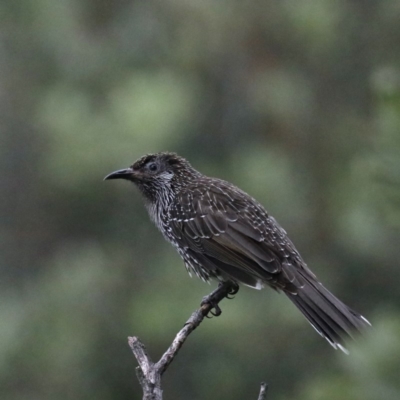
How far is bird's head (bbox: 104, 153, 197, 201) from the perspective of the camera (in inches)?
297

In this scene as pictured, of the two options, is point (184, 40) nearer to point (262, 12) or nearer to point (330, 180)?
point (262, 12)

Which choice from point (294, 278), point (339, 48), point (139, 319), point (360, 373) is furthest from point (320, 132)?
point (360, 373)

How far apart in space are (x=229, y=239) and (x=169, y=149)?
20.7ft

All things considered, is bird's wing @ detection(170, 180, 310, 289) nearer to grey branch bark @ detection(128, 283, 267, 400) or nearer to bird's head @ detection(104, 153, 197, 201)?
bird's head @ detection(104, 153, 197, 201)

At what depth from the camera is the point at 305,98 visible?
52.8ft

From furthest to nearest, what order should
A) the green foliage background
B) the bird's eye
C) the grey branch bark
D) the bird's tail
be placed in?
the green foliage background, the bird's eye, the bird's tail, the grey branch bark

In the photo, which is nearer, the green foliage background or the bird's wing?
the bird's wing

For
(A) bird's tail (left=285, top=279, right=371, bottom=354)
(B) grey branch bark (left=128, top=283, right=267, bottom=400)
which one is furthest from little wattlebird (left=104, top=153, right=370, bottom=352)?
(B) grey branch bark (left=128, top=283, right=267, bottom=400)

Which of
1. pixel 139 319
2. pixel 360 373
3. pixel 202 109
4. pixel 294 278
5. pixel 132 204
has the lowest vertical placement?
pixel 360 373

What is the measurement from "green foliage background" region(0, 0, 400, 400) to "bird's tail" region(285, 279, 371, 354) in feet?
6.89

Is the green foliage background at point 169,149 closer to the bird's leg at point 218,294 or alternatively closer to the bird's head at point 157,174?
the bird's head at point 157,174

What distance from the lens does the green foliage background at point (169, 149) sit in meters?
12.3

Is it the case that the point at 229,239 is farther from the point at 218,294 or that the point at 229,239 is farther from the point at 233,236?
the point at 218,294

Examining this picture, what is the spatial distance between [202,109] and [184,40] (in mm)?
2483
